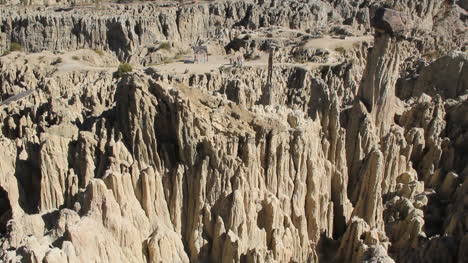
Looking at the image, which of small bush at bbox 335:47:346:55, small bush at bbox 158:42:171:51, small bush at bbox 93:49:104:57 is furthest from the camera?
small bush at bbox 93:49:104:57

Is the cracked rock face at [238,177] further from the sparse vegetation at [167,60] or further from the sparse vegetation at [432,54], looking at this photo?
the sparse vegetation at [167,60]

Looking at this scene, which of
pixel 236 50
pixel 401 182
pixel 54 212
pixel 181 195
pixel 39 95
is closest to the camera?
pixel 54 212

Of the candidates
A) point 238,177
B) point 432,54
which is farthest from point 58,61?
point 238,177

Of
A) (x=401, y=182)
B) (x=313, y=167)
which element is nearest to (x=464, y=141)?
(x=401, y=182)

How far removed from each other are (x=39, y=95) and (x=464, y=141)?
29.3 meters

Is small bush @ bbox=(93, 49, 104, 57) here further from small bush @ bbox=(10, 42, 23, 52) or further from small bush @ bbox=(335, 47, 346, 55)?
small bush @ bbox=(335, 47, 346, 55)

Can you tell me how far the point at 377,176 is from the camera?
68.7ft

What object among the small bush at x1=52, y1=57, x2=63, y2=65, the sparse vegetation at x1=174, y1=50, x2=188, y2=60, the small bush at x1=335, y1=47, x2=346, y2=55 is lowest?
the small bush at x1=52, y1=57, x2=63, y2=65

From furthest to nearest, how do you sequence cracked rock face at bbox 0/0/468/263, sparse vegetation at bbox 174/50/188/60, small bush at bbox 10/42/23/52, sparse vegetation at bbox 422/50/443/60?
1. small bush at bbox 10/42/23/52
2. sparse vegetation at bbox 174/50/188/60
3. sparse vegetation at bbox 422/50/443/60
4. cracked rock face at bbox 0/0/468/263

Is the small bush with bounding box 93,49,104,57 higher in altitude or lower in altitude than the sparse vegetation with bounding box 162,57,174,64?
lower

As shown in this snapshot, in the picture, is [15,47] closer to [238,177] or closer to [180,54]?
[180,54]

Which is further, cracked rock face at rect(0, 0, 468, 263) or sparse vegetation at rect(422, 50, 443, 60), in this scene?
sparse vegetation at rect(422, 50, 443, 60)

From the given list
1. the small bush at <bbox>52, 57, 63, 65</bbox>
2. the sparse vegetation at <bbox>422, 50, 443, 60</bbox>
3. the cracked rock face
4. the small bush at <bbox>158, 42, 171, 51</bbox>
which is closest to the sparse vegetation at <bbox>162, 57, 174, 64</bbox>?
the small bush at <bbox>158, 42, 171, 51</bbox>

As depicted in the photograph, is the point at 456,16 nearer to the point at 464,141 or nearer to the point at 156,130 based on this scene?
the point at 464,141
